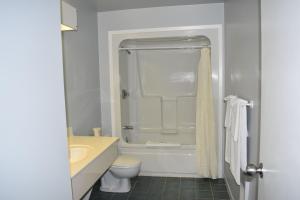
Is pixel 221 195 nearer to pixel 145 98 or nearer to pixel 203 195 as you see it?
pixel 203 195

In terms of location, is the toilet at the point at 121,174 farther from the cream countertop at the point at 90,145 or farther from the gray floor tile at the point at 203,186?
the gray floor tile at the point at 203,186

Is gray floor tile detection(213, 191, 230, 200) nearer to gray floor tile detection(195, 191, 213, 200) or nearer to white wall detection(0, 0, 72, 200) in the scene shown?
gray floor tile detection(195, 191, 213, 200)

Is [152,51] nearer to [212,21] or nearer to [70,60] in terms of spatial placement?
[212,21]

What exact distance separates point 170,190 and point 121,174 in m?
0.68

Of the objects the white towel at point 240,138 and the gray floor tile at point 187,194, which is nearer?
the white towel at point 240,138

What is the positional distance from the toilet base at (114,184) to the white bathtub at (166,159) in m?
0.50

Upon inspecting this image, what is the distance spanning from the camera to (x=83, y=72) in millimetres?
2928

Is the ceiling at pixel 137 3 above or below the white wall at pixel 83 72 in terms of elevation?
above

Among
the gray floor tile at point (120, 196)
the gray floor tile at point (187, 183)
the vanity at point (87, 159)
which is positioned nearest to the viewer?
the vanity at point (87, 159)

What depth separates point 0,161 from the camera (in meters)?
0.77

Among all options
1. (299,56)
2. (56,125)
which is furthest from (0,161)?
(299,56)

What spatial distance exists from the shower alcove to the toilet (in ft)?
1.69

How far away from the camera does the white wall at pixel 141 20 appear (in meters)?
3.06

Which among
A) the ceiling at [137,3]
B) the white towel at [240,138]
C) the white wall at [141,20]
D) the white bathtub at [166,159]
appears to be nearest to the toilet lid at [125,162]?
the white bathtub at [166,159]
